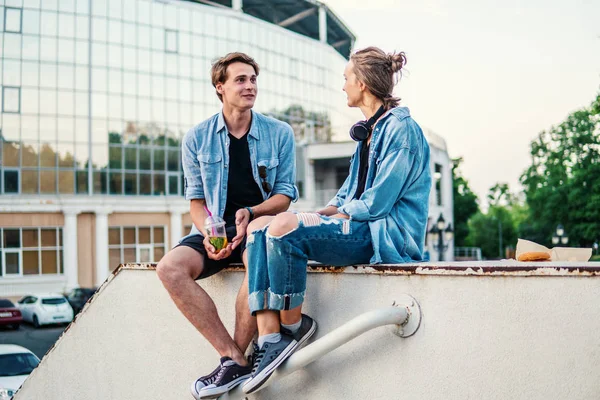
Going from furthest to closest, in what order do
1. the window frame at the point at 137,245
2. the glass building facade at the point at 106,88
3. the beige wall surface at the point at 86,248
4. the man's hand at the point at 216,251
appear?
1. the window frame at the point at 137,245
2. the beige wall surface at the point at 86,248
3. the glass building facade at the point at 106,88
4. the man's hand at the point at 216,251

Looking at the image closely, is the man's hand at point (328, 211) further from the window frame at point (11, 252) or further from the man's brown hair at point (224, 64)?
the window frame at point (11, 252)

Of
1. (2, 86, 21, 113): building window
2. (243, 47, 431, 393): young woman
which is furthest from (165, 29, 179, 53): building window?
(243, 47, 431, 393): young woman

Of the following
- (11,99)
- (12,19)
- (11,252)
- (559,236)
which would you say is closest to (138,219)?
(11,252)

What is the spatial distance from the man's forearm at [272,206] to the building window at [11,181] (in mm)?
33598

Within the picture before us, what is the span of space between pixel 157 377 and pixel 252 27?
135ft

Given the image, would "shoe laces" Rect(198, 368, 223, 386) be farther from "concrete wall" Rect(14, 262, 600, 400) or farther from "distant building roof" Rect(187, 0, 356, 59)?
"distant building roof" Rect(187, 0, 356, 59)

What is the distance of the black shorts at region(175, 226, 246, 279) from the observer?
3.57 metres

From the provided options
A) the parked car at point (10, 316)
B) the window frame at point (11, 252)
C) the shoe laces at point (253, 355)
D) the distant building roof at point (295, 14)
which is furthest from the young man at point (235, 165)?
the distant building roof at point (295, 14)

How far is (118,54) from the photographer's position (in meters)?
37.6

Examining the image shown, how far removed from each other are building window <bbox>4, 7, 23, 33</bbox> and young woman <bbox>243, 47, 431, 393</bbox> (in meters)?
35.1

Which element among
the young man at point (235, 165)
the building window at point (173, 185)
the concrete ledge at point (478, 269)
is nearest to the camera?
the concrete ledge at point (478, 269)

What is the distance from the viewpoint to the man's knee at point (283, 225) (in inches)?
116

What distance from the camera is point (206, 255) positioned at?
3580 millimetres

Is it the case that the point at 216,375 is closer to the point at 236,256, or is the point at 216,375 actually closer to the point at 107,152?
the point at 236,256
